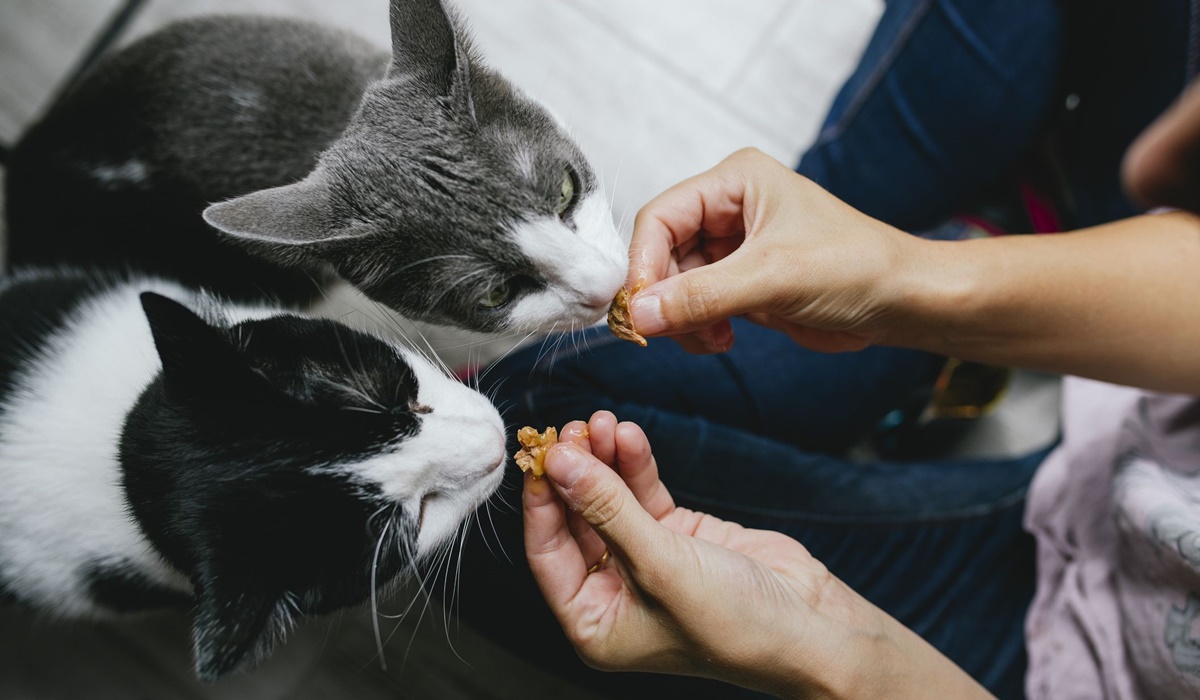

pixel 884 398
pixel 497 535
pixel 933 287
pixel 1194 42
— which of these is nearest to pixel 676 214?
pixel 933 287

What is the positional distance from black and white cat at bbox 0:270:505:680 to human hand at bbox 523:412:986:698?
0.51 ft

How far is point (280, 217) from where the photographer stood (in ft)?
3.36

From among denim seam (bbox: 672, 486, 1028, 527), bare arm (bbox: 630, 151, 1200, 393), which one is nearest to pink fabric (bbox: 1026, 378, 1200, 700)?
denim seam (bbox: 672, 486, 1028, 527)

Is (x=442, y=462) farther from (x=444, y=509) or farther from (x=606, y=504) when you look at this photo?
(x=606, y=504)

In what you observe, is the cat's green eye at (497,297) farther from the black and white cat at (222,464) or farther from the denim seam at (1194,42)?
the denim seam at (1194,42)

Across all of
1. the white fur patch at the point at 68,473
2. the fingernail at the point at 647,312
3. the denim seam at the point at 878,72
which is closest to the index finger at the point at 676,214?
the fingernail at the point at 647,312

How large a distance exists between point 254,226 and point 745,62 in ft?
5.17

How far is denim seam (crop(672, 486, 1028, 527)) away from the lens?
127 centimetres

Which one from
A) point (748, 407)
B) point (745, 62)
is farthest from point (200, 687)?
point (745, 62)

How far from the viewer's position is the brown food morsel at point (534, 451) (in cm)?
97

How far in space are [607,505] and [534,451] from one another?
0.16 m

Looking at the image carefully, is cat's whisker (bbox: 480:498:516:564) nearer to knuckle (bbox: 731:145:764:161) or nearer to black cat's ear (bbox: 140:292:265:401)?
black cat's ear (bbox: 140:292:265:401)

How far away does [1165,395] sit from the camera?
1306 mm

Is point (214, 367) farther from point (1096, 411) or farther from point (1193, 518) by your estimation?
point (1096, 411)
